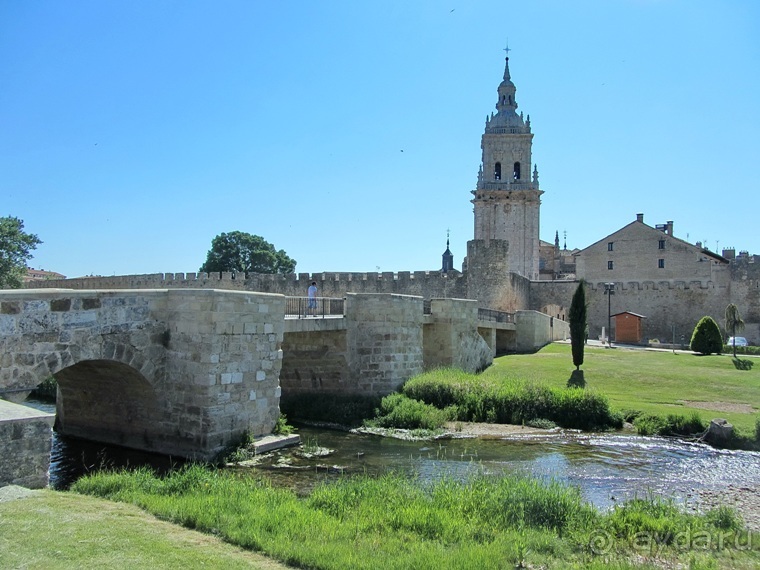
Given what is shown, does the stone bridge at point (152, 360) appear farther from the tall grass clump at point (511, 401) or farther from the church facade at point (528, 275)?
the church facade at point (528, 275)

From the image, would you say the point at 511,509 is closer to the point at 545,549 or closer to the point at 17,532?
the point at 545,549

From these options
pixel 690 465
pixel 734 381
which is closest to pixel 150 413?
pixel 690 465

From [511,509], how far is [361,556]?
2996 mm

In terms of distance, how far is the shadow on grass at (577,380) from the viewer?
69.7 ft

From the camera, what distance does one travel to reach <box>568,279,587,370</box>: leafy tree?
23188 millimetres

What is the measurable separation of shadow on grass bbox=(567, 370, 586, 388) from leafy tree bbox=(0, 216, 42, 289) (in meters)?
35.0

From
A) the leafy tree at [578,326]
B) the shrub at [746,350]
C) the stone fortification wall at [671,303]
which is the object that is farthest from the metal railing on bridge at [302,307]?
the stone fortification wall at [671,303]

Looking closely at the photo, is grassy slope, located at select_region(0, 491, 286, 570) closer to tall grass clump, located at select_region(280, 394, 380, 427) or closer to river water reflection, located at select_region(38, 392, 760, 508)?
river water reflection, located at select_region(38, 392, 760, 508)

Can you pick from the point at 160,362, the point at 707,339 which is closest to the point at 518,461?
the point at 160,362

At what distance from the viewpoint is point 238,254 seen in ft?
215

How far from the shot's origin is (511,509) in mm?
8930

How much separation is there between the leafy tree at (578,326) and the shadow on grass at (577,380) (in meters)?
0.62

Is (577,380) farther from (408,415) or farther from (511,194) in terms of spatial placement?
(511,194)

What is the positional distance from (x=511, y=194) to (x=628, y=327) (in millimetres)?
23083
